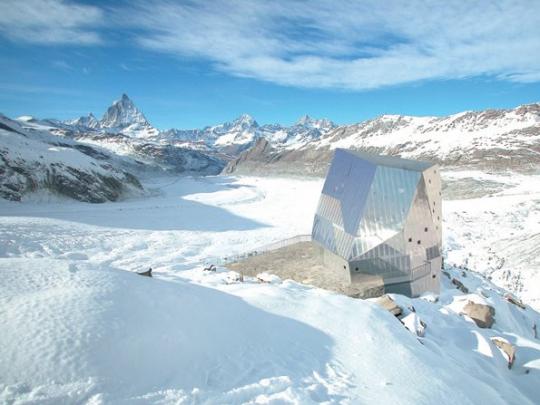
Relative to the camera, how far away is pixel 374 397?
284 inches

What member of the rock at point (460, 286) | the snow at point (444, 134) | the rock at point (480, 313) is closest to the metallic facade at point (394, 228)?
the rock at point (460, 286)

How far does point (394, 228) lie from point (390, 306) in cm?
627

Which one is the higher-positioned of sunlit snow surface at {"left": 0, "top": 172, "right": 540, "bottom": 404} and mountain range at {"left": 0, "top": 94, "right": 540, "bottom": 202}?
mountain range at {"left": 0, "top": 94, "right": 540, "bottom": 202}

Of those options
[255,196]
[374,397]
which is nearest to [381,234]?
[374,397]

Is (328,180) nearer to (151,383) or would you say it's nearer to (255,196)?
(151,383)

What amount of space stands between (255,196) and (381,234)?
56.8 meters

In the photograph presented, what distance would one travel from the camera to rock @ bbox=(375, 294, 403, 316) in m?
13.9

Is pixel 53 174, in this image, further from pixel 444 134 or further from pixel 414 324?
pixel 444 134

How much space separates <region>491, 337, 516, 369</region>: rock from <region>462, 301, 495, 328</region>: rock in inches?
63.0

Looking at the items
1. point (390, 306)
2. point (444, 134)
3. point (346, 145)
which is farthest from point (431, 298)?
point (346, 145)

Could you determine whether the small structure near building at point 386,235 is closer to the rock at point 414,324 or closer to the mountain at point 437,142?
the rock at point 414,324

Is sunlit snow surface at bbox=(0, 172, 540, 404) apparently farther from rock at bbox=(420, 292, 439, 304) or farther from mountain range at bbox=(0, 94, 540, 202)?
mountain range at bbox=(0, 94, 540, 202)

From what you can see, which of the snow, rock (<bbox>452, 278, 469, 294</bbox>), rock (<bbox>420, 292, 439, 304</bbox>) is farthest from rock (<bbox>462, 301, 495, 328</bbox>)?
the snow

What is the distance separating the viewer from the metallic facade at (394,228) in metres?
19.5
